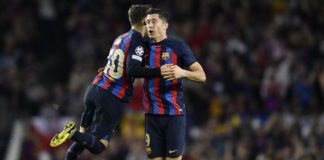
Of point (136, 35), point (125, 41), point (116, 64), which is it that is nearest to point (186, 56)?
point (136, 35)

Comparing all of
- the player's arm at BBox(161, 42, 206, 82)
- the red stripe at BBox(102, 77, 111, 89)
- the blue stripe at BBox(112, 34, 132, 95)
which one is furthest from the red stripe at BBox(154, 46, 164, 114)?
the red stripe at BBox(102, 77, 111, 89)

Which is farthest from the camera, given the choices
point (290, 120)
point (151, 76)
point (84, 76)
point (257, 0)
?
point (257, 0)

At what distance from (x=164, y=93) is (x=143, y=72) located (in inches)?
18.3

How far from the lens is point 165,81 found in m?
10.1

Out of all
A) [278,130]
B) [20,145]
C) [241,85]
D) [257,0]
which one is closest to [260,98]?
[241,85]

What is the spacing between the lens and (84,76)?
16.9 meters

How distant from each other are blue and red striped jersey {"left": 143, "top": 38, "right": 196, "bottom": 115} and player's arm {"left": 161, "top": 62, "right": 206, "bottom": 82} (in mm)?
92

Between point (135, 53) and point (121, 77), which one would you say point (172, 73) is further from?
point (121, 77)

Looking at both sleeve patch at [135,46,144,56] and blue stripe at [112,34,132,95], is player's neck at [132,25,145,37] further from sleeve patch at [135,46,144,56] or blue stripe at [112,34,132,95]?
sleeve patch at [135,46,144,56]

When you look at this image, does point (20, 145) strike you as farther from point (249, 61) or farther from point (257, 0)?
point (257, 0)

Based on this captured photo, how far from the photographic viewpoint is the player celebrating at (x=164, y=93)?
10000 millimetres

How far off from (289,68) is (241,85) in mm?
953

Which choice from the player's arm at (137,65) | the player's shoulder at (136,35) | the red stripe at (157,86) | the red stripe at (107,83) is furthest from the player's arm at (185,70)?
the red stripe at (107,83)

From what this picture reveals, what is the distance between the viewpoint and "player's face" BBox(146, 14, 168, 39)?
9969 mm
